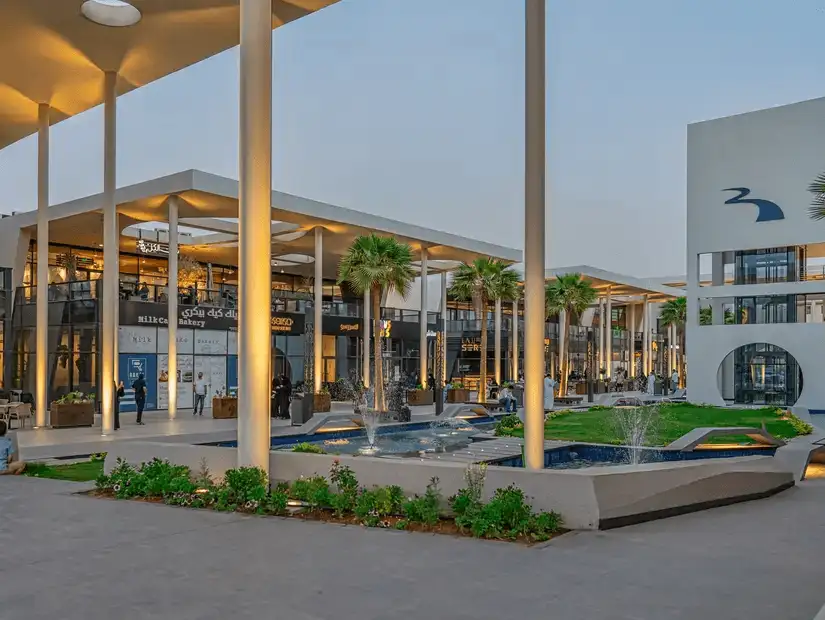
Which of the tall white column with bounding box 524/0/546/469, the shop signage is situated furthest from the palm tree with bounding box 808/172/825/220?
the shop signage

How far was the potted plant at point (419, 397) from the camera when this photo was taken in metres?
35.2

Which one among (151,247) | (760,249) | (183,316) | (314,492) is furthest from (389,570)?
(151,247)

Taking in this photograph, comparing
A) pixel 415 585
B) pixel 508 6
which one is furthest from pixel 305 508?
pixel 508 6

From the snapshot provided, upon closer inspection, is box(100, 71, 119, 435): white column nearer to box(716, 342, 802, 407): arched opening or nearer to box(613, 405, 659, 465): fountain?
box(613, 405, 659, 465): fountain

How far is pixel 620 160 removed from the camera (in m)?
157

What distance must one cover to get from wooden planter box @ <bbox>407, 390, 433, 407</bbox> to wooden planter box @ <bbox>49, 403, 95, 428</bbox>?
14433 mm

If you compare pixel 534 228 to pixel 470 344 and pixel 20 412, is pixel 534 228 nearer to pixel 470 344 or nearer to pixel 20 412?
pixel 20 412

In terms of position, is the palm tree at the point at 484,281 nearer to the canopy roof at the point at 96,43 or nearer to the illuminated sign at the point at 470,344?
the illuminated sign at the point at 470,344

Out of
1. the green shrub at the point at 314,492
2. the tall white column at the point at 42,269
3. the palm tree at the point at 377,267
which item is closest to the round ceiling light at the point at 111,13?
the tall white column at the point at 42,269

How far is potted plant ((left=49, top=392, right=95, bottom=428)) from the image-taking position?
23250 millimetres

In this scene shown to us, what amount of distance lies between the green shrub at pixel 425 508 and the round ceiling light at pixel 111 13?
502 inches

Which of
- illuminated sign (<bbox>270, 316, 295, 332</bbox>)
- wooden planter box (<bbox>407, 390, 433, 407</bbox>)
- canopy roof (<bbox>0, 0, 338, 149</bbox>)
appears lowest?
wooden planter box (<bbox>407, 390, 433, 407</bbox>)

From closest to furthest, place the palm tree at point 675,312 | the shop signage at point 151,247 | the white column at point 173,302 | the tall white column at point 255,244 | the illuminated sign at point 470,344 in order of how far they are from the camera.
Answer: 1. the tall white column at point 255,244
2. the white column at point 173,302
3. the shop signage at point 151,247
4. the illuminated sign at point 470,344
5. the palm tree at point 675,312

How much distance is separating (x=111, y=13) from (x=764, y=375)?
96.9 feet
